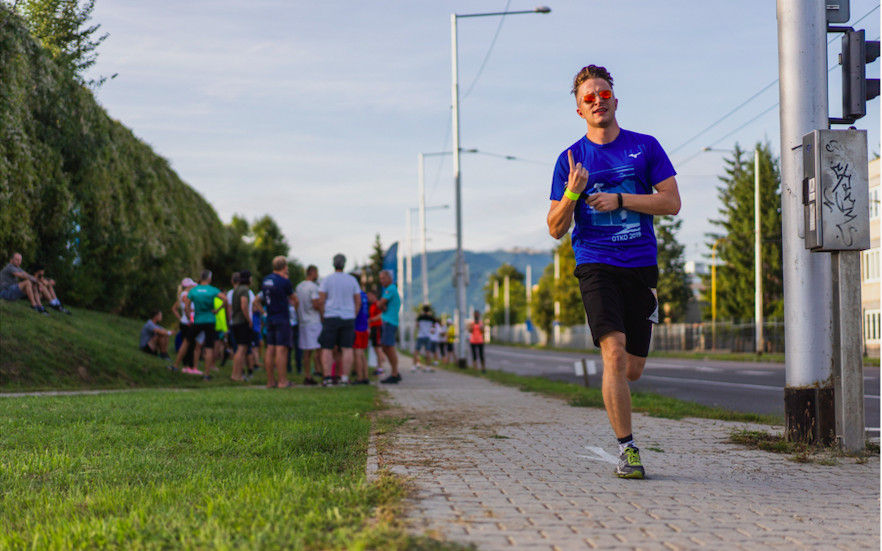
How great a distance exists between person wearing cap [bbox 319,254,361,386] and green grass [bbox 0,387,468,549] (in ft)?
18.9

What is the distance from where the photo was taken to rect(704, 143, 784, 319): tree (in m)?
53.8

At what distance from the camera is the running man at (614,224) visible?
16.3 feet

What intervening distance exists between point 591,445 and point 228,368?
1445 centimetres

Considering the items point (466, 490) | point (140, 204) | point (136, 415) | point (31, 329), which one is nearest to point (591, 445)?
point (466, 490)

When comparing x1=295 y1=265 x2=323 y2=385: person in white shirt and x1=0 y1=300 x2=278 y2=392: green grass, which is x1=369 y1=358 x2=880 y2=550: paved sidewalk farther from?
x1=295 y1=265 x2=323 y2=385: person in white shirt

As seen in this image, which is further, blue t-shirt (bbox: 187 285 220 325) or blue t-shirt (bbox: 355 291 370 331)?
blue t-shirt (bbox: 187 285 220 325)

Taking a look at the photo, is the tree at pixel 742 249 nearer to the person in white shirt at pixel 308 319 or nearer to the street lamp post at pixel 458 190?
the street lamp post at pixel 458 190

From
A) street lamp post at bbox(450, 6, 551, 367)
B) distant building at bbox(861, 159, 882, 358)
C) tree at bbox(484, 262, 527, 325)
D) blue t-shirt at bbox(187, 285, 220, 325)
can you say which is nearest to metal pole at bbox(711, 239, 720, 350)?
distant building at bbox(861, 159, 882, 358)

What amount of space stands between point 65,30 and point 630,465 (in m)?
17.2

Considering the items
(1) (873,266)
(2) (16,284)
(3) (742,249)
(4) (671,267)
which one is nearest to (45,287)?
(2) (16,284)

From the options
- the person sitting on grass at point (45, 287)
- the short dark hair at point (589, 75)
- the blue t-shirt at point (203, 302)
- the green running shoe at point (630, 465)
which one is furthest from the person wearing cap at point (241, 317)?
the green running shoe at point (630, 465)

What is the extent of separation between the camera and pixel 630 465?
4.82 m

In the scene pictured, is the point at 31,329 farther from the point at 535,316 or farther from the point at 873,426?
the point at 535,316

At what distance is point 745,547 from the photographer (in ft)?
10.8
